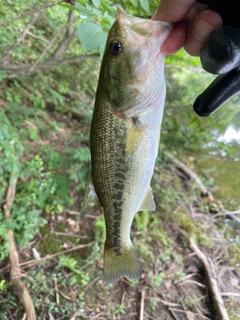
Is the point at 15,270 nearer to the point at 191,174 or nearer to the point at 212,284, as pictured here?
the point at 212,284

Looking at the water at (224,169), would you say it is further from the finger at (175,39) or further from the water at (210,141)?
the finger at (175,39)

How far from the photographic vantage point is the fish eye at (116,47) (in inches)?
55.2

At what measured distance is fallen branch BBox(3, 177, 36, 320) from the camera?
2852mm

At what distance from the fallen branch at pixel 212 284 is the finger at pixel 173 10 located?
3.57 m

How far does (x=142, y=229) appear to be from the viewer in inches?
169

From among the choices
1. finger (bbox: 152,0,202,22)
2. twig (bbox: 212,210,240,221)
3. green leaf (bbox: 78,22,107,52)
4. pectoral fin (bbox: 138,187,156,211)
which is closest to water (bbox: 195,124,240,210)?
twig (bbox: 212,210,240,221)

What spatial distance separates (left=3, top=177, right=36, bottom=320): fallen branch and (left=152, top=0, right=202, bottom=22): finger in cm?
265

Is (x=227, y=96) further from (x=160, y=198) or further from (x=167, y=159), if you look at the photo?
(x=167, y=159)

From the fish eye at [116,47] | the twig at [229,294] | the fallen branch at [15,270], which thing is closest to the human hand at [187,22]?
the fish eye at [116,47]

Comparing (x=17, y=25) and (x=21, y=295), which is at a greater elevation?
(x=17, y=25)

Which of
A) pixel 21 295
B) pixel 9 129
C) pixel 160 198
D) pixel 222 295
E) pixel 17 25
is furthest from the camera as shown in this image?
pixel 160 198

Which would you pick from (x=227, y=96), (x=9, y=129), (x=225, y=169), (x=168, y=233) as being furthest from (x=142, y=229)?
(x=225, y=169)

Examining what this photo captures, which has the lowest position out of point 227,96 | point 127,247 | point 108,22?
point 127,247

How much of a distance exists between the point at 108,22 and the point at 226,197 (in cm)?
530
